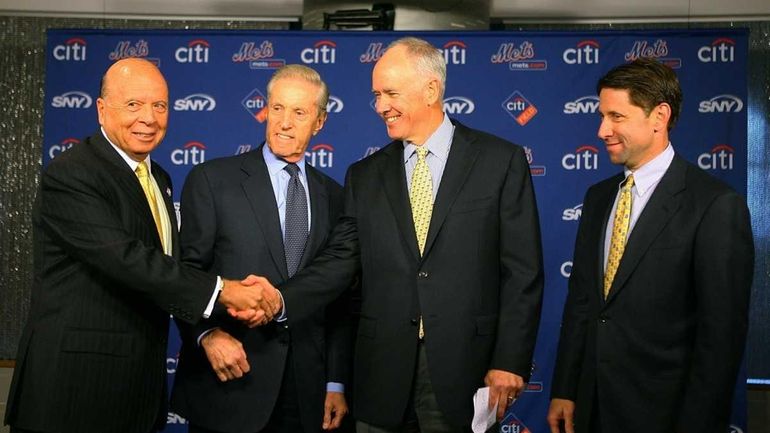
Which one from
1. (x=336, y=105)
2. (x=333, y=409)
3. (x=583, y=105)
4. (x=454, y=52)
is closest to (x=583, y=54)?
(x=583, y=105)

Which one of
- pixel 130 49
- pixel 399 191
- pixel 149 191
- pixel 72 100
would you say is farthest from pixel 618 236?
pixel 72 100

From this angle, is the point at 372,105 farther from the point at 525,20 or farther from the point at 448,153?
the point at 448,153

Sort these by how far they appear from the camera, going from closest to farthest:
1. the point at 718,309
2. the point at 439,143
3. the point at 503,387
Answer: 1. the point at 718,309
2. the point at 503,387
3. the point at 439,143

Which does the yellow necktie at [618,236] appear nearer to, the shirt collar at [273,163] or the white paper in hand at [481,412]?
the white paper in hand at [481,412]

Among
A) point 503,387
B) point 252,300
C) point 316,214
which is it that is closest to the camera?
point 503,387

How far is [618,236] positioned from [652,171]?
0.72ft

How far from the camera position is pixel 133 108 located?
300 cm

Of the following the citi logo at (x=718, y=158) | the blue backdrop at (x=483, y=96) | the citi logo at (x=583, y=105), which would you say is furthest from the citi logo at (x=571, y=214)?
the citi logo at (x=718, y=158)

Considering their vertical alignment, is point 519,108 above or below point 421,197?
above

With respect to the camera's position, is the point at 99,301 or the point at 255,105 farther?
the point at 255,105

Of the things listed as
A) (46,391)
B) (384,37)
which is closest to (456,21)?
(384,37)

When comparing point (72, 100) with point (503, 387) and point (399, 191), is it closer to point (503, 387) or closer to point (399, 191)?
point (399, 191)

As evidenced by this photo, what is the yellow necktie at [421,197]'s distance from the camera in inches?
112

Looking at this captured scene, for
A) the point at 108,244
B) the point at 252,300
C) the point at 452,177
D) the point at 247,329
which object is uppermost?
the point at 452,177
